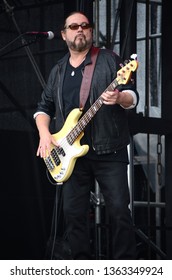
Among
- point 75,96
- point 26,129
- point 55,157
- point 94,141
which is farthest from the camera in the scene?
point 26,129

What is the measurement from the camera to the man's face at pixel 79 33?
13.8ft

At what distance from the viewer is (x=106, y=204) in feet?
13.6

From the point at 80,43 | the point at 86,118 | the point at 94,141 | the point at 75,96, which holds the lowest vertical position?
the point at 94,141

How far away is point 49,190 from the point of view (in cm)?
519

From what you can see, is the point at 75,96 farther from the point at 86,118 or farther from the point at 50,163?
the point at 50,163

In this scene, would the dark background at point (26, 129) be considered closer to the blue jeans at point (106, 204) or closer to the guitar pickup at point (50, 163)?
the guitar pickup at point (50, 163)

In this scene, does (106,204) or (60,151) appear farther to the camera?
(60,151)

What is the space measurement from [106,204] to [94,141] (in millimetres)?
371

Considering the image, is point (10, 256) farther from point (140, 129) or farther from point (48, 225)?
point (140, 129)

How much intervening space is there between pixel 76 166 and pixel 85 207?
0.25 metres

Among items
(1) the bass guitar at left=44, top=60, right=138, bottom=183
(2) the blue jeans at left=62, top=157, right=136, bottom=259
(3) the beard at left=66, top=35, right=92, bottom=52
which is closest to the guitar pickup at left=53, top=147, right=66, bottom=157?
(1) the bass guitar at left=44, top=60, right=138, bottom=183

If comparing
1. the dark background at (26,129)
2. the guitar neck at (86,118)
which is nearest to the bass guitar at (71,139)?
the guitar neck at (86,118)

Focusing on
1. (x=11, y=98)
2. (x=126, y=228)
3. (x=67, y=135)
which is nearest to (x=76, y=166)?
(x=67, y=135)

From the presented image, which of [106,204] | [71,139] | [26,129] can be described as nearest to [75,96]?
[71,139]
